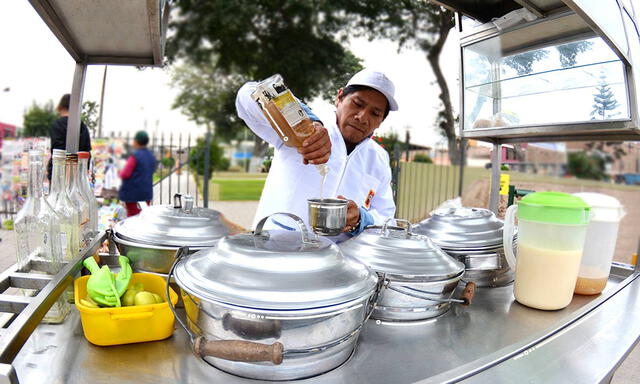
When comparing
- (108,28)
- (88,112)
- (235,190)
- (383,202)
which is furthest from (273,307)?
(235,190)

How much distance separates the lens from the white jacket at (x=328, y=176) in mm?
1826

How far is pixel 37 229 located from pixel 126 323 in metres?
0.42

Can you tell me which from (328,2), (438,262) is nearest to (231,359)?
(438,262)

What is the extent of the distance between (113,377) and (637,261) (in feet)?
6.19

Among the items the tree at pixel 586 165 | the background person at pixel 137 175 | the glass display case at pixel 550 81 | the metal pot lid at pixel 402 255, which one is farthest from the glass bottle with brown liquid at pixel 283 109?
the tree at pixel 586 165

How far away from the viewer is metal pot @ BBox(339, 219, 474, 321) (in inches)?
36.9

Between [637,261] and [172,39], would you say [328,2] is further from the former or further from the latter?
[637,261]

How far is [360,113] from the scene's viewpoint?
5.95ft

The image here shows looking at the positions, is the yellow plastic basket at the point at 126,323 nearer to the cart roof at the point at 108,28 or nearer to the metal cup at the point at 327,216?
the metal cup at the point at 327,216

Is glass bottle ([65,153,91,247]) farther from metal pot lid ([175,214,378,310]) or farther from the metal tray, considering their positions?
metal pot lid ([175,214,378,310])

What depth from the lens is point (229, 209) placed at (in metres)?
10.7

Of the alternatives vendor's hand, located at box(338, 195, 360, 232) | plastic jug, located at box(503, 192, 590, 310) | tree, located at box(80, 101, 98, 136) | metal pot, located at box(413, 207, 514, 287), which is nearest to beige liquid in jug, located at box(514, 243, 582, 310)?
plastic jug, located at box(503, 192, 590, 310)

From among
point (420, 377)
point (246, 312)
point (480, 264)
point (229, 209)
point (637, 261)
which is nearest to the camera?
point (246, 312)

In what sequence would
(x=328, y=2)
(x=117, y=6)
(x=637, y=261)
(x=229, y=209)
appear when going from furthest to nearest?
(x=229, y=209) → (x=328, y=2) → (x=637, y=261) → (x=117, y=6)
